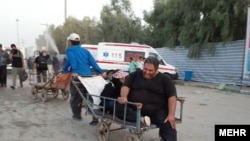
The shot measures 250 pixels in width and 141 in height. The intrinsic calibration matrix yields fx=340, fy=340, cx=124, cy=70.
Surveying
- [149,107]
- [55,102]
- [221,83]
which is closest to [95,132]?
[149,107]

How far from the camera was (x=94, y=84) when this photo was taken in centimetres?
664

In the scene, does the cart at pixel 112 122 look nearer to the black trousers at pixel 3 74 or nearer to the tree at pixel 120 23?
the black trousers at pixel 3 74

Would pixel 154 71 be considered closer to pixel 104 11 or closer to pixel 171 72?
pixel 171 72

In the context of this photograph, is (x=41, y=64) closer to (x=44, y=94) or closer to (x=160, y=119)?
(x=44, y=94)

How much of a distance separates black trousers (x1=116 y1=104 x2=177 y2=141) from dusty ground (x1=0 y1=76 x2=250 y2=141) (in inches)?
35.2

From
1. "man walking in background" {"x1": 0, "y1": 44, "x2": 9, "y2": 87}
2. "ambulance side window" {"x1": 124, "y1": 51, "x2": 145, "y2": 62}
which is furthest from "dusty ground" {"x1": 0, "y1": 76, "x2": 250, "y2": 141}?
"ambulance side window" {"x1": 124, "y1": 51, "x2": 145, "y2": 62}

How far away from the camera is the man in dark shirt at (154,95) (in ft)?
16.2

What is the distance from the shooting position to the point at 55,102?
10.5 m

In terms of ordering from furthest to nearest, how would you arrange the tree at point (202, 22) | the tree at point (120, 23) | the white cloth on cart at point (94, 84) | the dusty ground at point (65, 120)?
the tree at point (120, 23) < the tree at point (202, 22) < the white cloth on cart at point (94, 84) < the dusty ground at point (65, 120)

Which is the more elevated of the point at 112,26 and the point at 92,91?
the point at 112,26

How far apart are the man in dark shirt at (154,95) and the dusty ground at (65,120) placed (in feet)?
3.70

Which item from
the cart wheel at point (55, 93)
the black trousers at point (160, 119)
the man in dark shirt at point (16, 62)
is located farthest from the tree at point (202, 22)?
the black trousers at point (160, 119)

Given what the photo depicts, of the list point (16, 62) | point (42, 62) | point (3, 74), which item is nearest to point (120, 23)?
point (3, 74)

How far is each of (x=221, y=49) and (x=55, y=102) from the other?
11004mm
